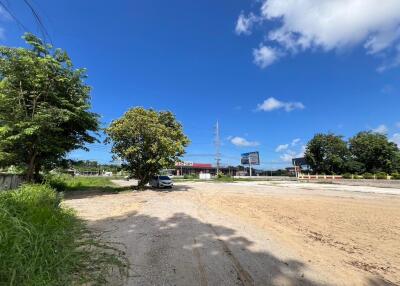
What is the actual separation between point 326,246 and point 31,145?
1782 centimetres

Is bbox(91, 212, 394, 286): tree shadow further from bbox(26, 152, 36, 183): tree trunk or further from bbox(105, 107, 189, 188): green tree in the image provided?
bbox(105, 107, 189, 188): green tree

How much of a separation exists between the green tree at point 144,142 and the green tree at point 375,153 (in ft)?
167

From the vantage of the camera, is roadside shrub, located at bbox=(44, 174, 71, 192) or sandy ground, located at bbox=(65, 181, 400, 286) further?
roadside shrub, located at bbox=(44, 174, 71, 192)

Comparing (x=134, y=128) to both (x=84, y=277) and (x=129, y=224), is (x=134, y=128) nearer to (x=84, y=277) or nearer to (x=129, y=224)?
(x=129, y=224)

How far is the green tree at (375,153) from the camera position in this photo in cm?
6391

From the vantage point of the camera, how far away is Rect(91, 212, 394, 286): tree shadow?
5266 millimetres

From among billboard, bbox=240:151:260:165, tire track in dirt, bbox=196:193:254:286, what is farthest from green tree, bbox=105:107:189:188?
billboard, bbox=240:151:260:165

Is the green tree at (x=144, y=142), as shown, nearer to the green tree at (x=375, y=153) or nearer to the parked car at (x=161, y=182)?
the parked car at (x=161, y=182)

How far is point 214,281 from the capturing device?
517 centimetres

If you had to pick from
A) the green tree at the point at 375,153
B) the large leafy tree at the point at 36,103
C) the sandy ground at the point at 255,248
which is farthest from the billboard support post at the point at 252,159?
the sandy ground at the point at 255,248

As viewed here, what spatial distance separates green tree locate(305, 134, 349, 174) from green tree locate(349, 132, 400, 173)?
2530 millimetres

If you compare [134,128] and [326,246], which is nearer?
[326,246]

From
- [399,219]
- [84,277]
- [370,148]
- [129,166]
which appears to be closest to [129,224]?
[84,277]

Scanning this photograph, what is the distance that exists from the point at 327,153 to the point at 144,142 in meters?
53.1
